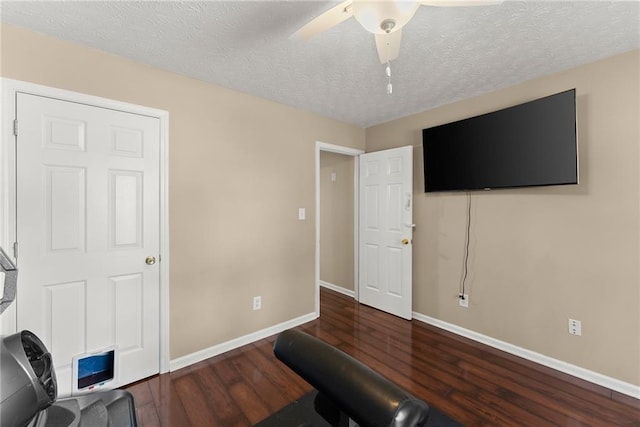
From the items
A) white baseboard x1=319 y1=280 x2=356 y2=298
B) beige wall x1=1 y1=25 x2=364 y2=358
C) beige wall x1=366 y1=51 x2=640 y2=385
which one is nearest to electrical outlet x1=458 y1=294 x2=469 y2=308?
beige wall x1=366 y1=51 x2=640 y2=385

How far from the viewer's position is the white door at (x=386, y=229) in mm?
3252

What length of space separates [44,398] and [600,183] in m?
Answer: 3.17

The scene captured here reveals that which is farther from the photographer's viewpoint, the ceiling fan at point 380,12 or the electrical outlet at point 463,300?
the electrical outlet at point 463,300

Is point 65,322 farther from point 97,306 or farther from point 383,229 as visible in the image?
point 383,229

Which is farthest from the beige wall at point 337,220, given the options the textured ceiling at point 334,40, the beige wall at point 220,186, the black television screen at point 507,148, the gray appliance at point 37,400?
the gray appliance at point 37,400

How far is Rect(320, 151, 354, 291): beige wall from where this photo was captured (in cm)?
411

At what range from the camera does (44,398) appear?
729mm

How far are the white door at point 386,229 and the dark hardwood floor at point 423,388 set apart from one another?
67 cm

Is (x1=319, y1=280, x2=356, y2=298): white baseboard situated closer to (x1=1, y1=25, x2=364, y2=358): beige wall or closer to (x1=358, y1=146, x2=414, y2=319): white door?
(x1=358, y1=146, x2=414, y2=319): white door

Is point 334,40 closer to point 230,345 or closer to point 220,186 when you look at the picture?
point 220,186

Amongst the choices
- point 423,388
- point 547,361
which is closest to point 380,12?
point 423,388

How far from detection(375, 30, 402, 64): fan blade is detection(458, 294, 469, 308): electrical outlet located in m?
2.39

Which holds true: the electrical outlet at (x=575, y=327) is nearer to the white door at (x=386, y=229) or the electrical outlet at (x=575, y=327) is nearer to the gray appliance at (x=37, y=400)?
the white door at (x=386, y=229)

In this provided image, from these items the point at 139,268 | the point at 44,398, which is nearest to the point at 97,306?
the point at 139,268
